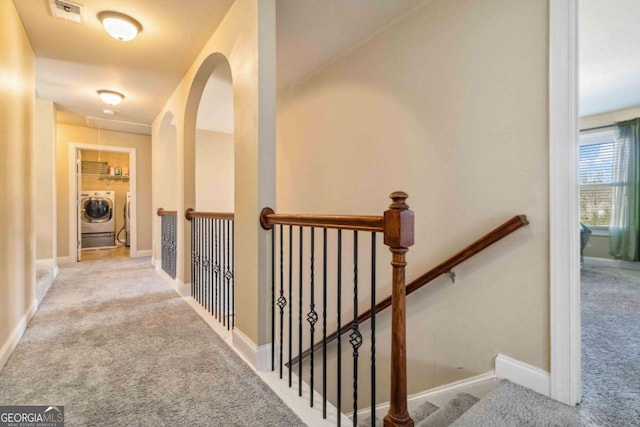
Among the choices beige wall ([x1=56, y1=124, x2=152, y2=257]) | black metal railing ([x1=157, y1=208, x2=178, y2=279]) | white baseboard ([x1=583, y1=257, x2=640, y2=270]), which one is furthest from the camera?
beige wall ([x1=56, y1=124, x2=152, y2=257])

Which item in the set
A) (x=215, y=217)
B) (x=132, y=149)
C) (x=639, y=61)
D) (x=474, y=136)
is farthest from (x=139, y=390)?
(x=132, y=149)

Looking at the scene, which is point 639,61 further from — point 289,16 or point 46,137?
point 46,137

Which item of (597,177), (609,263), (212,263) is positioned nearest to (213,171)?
(212,263)

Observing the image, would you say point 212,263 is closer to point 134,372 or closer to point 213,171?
point 134,372

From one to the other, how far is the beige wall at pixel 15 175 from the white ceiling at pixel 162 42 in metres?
0.33

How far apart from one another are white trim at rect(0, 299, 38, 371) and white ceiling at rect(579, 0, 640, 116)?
4.26 m

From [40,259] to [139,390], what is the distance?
3.67 metres

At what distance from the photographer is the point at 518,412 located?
53.1 inches

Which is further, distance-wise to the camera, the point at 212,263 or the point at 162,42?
the point at 212,263

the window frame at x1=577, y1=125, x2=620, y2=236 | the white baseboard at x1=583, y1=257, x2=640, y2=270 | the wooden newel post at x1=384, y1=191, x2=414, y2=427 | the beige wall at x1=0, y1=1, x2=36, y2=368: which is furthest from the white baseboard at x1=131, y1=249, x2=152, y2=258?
the white baseboard at x1=583, y1=257, x2=640, y2=270

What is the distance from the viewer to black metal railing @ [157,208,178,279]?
367 centimetres

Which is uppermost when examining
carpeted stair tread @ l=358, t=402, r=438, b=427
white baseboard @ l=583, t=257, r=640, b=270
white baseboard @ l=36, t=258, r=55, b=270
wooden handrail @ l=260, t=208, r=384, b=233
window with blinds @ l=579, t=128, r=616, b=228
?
window with blinds @ l=579, t=128, r=616, b=228

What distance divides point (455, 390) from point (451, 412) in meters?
0.21

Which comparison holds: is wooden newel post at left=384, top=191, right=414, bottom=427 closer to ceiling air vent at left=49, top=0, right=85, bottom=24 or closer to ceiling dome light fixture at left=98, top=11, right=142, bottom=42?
ceiling dome light fixture at left=98, top=11, right=142, bottom=42
